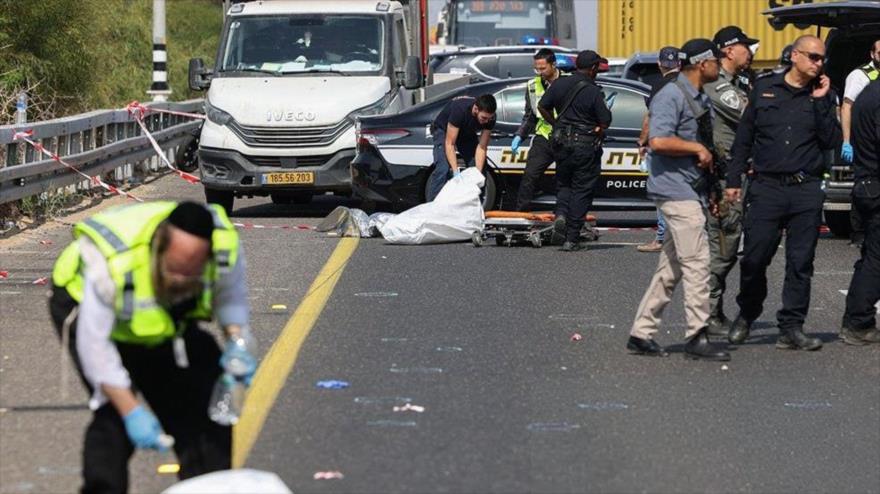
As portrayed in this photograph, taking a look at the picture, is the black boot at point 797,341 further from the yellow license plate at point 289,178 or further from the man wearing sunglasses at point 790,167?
the yellow license plate at point 289,178

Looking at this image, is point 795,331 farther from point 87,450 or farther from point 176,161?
point 176,161

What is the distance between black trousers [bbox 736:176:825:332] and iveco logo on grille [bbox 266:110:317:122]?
28.7 ft

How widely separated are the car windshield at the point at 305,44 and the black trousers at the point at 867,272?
950 centimetres

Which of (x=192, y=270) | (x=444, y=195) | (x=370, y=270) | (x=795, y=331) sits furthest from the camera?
(x=444, y=195)

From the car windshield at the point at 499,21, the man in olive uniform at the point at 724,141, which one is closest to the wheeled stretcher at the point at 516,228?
the man in olive uniform at the point at 724,141

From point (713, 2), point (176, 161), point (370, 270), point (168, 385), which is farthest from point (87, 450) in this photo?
point (713, 2)

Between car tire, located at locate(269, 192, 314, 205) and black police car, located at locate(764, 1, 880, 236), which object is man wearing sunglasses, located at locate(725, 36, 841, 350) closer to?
black police car, located at locate(764, 1, 880, 236)

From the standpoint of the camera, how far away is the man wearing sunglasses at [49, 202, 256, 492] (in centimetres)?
498

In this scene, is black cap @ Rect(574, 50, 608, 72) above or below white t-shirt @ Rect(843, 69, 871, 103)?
above

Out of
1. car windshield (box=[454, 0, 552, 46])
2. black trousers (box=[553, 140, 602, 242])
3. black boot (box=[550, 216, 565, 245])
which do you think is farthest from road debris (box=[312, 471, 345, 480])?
car windshield (box=[454, 0, 552, 46])

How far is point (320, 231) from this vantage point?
53.9ft

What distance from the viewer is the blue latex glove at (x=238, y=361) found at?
5.20 metres

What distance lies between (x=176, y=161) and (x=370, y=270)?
37.7ft

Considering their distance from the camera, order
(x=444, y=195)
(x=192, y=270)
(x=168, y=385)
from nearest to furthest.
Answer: (x=192, y=270) → (x=168, y=385) → (x=444, y=195)
